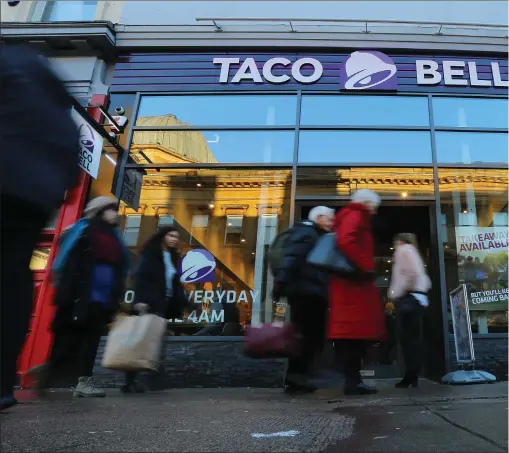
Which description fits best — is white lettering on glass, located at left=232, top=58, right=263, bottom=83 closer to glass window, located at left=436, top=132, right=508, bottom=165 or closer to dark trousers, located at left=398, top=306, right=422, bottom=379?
glass window, located at left=436, top=132, right=508, bottom=165

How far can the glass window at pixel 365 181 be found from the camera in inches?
284

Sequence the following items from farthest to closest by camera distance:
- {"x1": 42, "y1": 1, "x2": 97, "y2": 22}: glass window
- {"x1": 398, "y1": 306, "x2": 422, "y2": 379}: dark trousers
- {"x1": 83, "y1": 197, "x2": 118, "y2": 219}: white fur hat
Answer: {"x1": 42, "y1": 1, "x2": 97, "y2": 22}: glass window, {"x1": 398, "y1": 306, "x2": 422, "y2": 379}: dark trousers, {"x1": 83, "y1": 197, "x2": 118, "y2": 219}: white fur hat

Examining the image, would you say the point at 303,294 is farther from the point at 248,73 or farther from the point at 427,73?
the point at 427,73

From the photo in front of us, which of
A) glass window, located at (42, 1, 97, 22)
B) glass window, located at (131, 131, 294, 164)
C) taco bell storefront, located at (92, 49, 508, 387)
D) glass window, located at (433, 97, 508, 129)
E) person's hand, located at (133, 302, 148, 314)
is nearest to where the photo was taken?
person's hand, located at (133, 302, 148, 314)

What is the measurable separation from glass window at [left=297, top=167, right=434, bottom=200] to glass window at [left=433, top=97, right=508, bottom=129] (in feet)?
3.62

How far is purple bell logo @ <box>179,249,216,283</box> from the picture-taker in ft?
22.8

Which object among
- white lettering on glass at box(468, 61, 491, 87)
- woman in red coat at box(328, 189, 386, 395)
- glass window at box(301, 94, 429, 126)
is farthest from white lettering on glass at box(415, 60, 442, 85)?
woman in red coat at box(328, 189, 386, 395)

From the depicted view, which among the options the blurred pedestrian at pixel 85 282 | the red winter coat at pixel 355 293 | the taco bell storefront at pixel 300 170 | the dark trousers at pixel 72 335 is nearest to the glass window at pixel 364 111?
the taco bell storefront at pixel 300 170

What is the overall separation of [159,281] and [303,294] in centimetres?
141

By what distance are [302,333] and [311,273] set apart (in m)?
0.50

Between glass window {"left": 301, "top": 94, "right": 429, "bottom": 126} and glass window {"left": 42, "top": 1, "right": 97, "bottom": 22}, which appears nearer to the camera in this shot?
glass window {"left": 301, "top": 94, "right": 429, "bottom": 126}

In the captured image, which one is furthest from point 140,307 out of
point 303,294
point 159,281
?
point 303,294

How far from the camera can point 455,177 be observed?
7375 mm

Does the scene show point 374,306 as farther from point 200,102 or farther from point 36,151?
point 200,102
